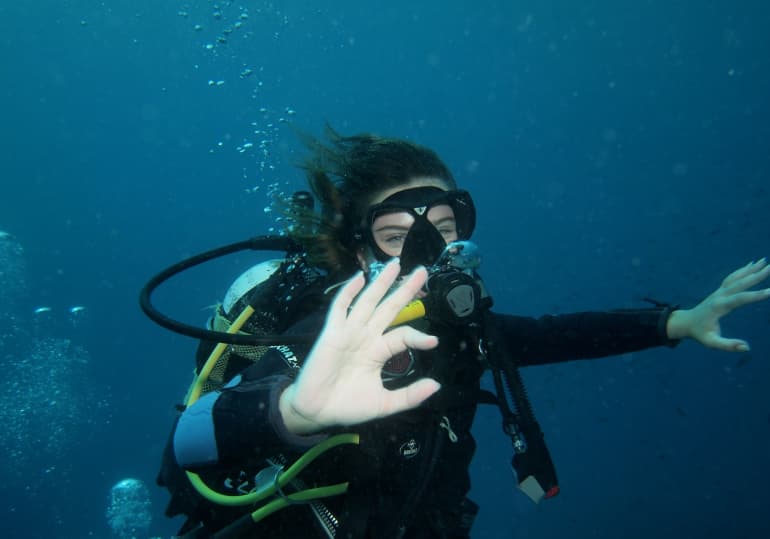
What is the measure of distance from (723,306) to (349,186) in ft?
8.12

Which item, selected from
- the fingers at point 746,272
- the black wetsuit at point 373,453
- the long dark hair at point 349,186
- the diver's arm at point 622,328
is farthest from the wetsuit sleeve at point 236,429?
the fingers at point 746,272

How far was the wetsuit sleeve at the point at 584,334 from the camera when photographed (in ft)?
10.5

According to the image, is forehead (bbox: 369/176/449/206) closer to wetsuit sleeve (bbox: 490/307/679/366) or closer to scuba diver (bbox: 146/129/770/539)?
scuba diver (bbox: 146/129/770/539)

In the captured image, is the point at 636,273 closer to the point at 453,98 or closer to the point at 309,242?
the point at 453,98

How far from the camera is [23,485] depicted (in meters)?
31.3

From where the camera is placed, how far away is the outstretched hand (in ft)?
4.74

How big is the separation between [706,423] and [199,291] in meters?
42.2

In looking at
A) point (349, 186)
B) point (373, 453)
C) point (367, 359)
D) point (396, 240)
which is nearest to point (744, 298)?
point (396, 240)

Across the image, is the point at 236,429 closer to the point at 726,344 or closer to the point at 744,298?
the point at 726,344

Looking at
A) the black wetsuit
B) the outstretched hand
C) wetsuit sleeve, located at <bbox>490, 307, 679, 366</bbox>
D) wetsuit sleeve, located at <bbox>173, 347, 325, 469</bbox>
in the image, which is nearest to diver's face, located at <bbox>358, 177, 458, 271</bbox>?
the black wetsuit

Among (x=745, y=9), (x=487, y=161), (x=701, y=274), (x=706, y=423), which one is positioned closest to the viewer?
(x=706, y=423)

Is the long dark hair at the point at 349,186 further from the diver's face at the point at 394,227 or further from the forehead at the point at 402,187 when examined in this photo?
the diver's face at the point at 394,227

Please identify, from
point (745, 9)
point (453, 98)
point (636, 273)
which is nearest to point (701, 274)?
point (636, 273)

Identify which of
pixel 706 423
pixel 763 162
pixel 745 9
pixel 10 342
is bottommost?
pixel 10 342
